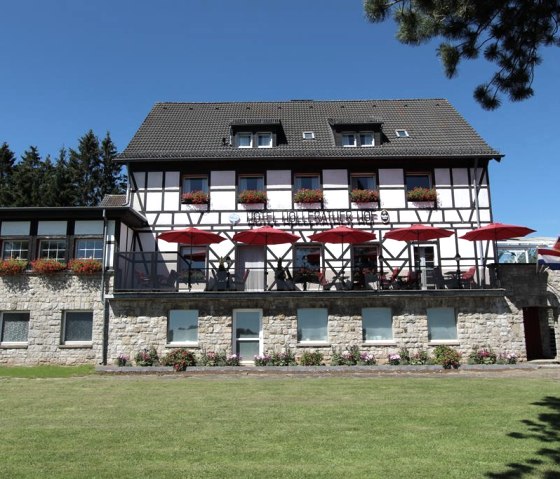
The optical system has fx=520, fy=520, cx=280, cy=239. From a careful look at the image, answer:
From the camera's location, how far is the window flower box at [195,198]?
1792 cm

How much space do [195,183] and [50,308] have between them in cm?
630

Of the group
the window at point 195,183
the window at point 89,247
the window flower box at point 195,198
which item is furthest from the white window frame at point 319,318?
the window at point 89,247

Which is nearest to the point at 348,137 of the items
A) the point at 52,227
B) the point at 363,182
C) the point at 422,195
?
the point at 363,182

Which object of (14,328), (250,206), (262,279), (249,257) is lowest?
(14,328)

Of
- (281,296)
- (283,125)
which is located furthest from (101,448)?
(283,125)

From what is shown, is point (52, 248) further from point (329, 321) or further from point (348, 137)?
point (348, 137)

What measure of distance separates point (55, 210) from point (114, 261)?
104 inches

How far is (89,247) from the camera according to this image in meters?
16.7

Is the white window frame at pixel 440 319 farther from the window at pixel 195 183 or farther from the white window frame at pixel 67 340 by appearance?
the white window frame at pixel 67 340

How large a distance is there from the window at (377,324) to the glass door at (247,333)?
318 cm

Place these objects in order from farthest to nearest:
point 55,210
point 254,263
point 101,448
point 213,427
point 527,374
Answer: point 254,263 → point 55,210 → point 527,374 → point 213,427 → point 101,448

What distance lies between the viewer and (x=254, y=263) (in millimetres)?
17781

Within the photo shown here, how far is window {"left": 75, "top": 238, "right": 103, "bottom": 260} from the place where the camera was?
656 inches

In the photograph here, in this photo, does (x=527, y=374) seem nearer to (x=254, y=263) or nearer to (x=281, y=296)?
(x=281, y=296)
